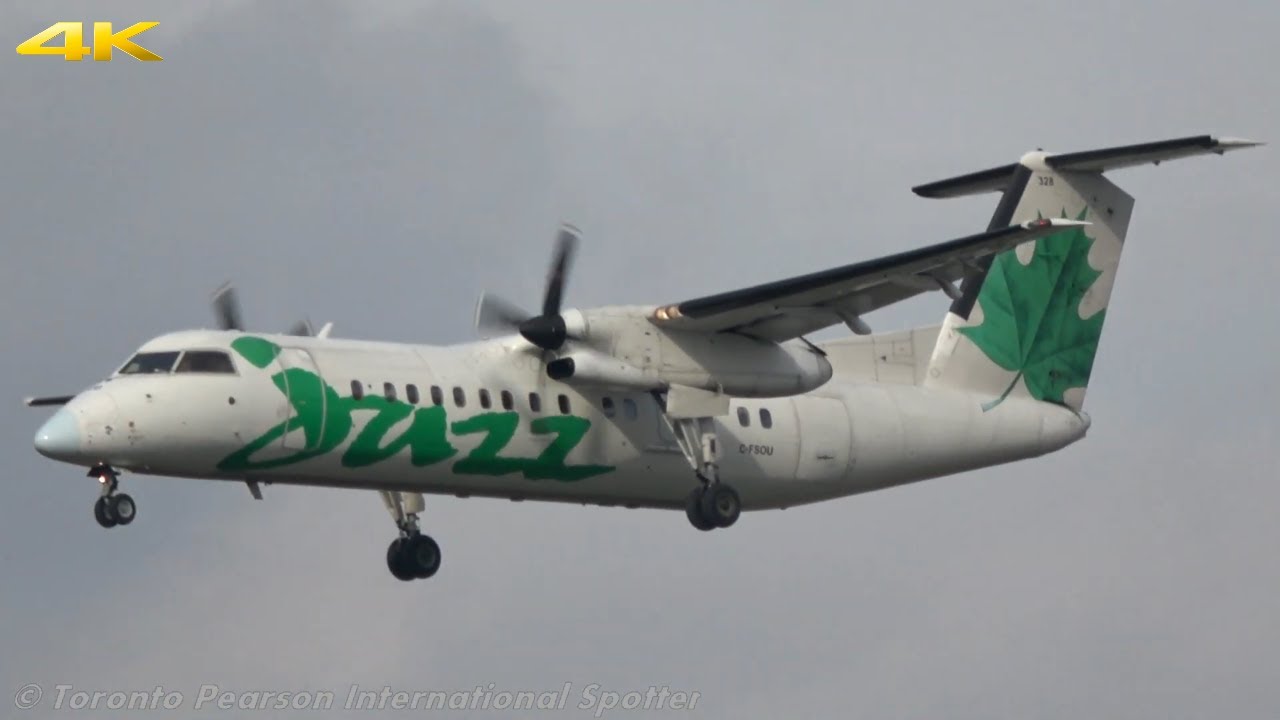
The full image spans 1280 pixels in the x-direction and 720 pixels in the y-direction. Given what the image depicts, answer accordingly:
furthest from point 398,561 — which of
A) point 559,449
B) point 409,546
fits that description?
point 559,449

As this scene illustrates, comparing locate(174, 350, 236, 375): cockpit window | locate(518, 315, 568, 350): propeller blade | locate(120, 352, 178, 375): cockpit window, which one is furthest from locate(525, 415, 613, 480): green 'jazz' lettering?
locate(120, 352, 178, 375): cockpit window

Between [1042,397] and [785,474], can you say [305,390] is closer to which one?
[785,474]

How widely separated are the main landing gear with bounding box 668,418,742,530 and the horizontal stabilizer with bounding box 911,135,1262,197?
4901mm

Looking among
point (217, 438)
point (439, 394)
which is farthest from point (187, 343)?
point (439, 394)

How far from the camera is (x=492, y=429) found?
80.0ft

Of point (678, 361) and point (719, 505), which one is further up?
point (678, 361)

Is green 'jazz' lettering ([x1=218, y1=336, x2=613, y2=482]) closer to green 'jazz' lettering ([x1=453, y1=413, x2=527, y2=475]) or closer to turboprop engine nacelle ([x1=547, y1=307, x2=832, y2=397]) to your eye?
green 'jazz' lettering ([x1=453, y1=413, x2=527, y2=475])

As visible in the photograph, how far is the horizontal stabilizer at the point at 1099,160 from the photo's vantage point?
25453 mm

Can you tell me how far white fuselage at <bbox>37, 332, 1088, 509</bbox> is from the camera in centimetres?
2283

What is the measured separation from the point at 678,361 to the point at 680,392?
334mm

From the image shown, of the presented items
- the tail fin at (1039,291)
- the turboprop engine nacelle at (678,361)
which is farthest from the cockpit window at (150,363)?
the tail fin at (1039,291)

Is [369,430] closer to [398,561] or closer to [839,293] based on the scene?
[398,561]

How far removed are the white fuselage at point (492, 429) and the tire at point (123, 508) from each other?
31cm

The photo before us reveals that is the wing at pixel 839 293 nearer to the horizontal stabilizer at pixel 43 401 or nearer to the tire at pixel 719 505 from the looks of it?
the tire at pixel 719 505
